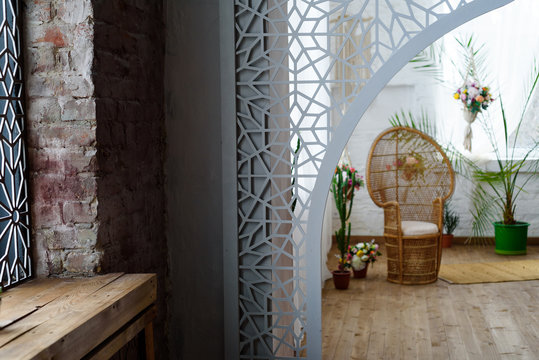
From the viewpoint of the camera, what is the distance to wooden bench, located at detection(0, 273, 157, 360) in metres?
1.41

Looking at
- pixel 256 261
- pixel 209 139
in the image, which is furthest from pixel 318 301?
pixel 209 139

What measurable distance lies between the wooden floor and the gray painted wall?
3.65 ft

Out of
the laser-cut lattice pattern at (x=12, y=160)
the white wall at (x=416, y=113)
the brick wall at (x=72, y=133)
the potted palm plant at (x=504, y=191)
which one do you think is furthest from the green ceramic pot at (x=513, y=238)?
the laser-cut lattice pattern at (x=12, y=160)

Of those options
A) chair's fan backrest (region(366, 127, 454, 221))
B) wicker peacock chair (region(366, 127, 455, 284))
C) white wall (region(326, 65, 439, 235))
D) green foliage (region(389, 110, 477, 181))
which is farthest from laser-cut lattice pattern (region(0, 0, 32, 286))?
green foliage (region(389, 110, 477, 181))

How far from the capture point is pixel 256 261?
263 cm

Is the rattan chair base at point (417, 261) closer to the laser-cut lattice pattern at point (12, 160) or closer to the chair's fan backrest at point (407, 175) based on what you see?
the chair's fan backrest at point (407, 175)

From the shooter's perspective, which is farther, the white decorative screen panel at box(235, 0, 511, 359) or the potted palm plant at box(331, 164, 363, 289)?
the potted palm plant at box(331, 164, 363, 289)

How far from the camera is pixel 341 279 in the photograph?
495 cm

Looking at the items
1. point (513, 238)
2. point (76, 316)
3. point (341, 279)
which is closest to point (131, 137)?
point (76, 316)

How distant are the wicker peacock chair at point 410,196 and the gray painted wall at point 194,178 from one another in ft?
9.39

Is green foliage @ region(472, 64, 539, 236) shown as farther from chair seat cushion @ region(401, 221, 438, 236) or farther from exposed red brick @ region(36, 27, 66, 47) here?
exposed red brick @ region(36, 27, 66, 47)

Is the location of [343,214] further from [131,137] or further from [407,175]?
[131,137]

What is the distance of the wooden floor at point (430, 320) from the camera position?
3574 millimetres

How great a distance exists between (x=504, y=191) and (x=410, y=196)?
158 centimetres
